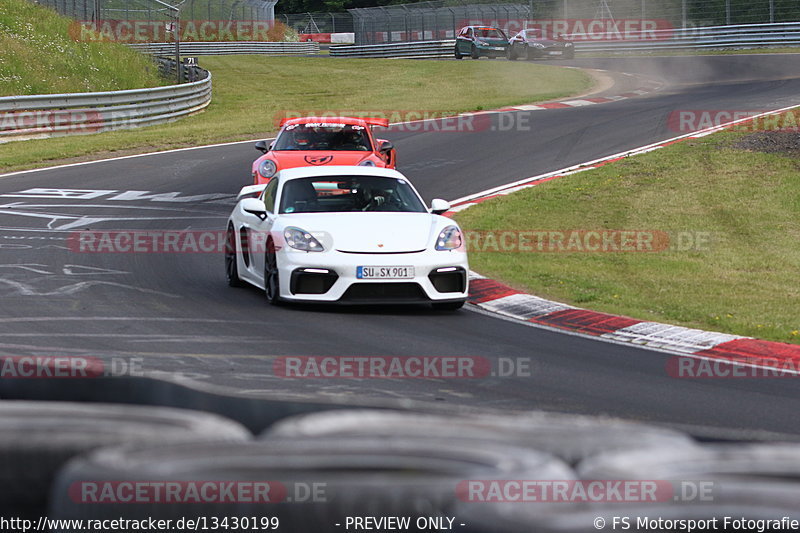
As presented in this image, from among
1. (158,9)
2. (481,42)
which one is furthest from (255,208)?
(158,9)

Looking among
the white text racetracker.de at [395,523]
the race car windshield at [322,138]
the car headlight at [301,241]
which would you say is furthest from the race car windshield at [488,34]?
the white text racetracker.de at [395,523]

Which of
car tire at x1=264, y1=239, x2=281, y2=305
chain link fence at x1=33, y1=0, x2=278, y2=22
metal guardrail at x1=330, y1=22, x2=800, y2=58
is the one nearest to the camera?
A: car tire at x1=264, y1=239, x2=281, y2=305

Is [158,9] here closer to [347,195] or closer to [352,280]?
[347,195]

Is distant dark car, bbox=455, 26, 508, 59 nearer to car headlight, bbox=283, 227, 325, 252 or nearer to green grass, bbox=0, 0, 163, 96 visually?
green grass, bbox=0, 0, 163, 96

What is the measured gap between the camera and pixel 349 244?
977cm

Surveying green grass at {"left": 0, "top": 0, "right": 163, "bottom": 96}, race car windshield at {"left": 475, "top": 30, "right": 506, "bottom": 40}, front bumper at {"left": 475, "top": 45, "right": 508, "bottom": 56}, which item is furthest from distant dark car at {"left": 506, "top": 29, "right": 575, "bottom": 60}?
green grass at {"left": 0, "top": 0, "right": 163, "bottom": 96}

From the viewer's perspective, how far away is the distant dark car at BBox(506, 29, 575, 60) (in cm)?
4738

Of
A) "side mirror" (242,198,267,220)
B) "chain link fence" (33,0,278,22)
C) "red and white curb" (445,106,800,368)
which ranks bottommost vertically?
"red and white curb" (445,106,800,368)

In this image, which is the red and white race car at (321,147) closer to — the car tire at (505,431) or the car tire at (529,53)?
the car tire at (505,431)

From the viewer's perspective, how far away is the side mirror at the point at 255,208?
10.5 m

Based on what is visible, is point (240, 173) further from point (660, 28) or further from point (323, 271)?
point (660, 28)

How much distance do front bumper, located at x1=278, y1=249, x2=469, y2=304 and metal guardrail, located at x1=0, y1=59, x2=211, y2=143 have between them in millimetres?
17964

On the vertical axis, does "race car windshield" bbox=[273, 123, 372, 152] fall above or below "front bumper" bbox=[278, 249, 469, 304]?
above

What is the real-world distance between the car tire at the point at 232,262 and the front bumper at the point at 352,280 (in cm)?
140
